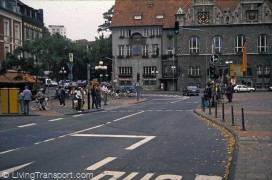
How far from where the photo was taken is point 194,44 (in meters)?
76.5

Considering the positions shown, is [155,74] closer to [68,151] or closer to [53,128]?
[53,128]

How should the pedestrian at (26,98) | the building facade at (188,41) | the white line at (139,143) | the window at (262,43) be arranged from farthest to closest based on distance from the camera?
the window at (262,43) < the building facade at (188,41) < the pedestrian at (26,98) < the white line at (139,143)

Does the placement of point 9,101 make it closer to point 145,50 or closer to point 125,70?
point 125,70

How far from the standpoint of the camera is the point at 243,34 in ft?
246

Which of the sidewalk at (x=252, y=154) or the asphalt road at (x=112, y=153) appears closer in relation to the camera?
the sidewalk at (x=252, y=154)

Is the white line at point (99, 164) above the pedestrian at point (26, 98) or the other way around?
the other way around

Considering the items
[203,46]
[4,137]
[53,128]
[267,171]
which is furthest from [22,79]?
[203,46]

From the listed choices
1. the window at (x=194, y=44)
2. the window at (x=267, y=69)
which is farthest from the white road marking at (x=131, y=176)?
the window at (x=267, y=69)

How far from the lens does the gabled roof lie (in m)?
80.2

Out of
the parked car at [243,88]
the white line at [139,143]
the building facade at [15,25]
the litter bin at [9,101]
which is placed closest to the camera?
the white line at [139,143]

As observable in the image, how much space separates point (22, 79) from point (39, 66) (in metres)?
2.51

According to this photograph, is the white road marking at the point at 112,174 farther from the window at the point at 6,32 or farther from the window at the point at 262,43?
the window at the point at 262,43

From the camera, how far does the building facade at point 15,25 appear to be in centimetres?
4650

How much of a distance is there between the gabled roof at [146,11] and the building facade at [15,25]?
24113 millimetres
